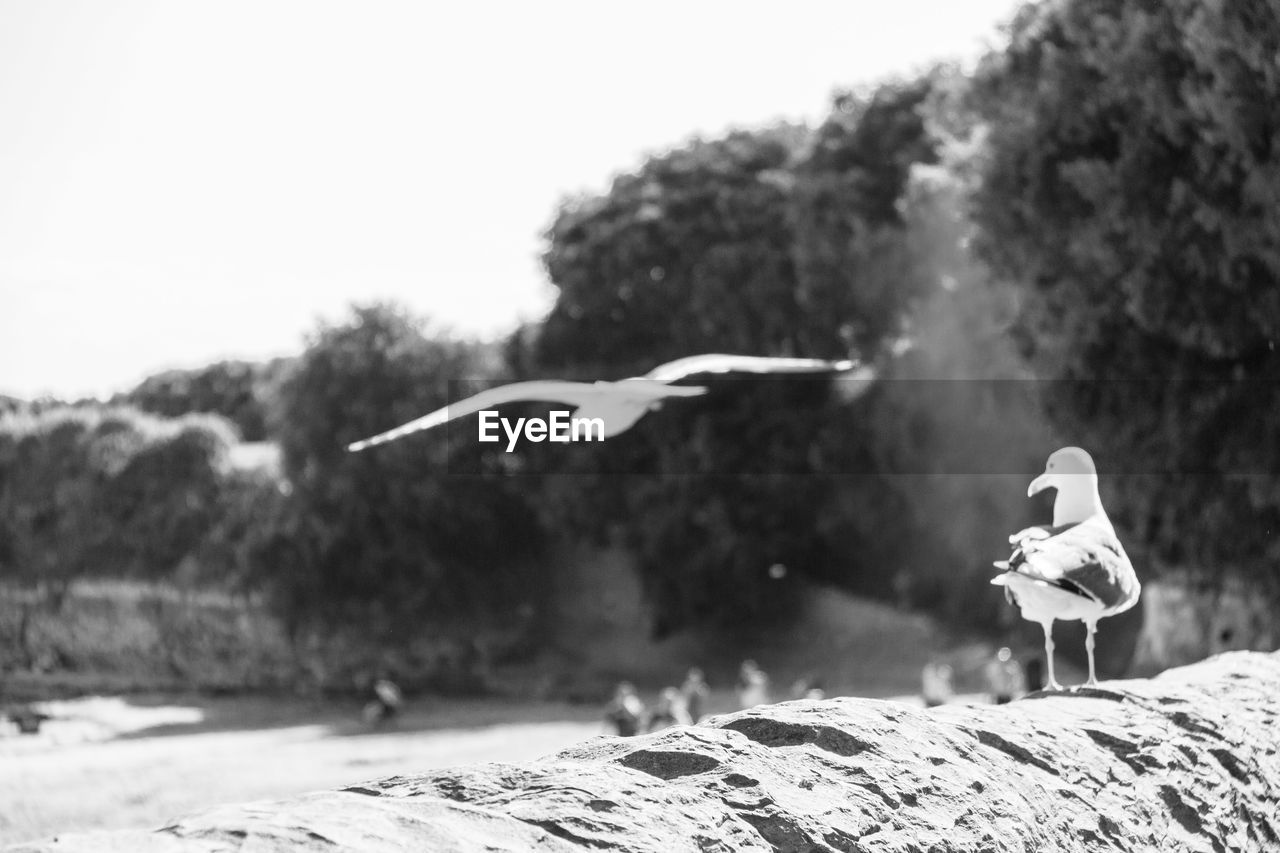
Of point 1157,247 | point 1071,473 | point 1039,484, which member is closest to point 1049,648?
point 1039,484

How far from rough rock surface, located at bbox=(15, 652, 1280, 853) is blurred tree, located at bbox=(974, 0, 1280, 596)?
14.8 meters

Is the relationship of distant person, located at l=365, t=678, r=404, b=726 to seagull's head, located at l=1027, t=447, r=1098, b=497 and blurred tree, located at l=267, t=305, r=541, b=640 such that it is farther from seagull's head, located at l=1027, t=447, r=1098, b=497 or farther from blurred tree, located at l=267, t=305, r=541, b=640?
seagull's head, located at l=1027, t=447, r=1098, b=497

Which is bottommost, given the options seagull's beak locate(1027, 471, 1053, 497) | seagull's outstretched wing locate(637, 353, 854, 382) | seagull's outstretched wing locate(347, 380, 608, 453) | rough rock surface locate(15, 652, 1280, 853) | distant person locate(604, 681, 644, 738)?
distant person locate(604, 681, 644, 738)

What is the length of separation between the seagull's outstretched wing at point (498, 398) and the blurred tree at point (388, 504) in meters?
31.2

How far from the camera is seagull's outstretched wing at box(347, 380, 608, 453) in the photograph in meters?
7.16

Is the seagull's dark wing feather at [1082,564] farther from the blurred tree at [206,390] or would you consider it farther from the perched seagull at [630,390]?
the blurred tree at [206,390]

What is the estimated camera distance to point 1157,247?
843 inches

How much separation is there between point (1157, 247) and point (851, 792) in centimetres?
1805

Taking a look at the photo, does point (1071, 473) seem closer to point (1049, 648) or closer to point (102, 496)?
point (1049, 648)

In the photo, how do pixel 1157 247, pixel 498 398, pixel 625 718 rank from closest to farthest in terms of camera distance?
pixel 498 398, pixel 1157 247, pixel 625 718

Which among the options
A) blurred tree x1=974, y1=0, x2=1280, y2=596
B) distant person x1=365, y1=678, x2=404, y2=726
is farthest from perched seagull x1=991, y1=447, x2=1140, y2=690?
distant person x1=365, y1=678, x2=404, y2=726

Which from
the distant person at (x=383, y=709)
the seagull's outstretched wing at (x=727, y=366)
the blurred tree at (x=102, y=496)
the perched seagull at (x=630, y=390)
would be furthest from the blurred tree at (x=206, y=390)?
the seagull's outstretched wing at (x=727, y=366)

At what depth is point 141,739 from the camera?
33781mm

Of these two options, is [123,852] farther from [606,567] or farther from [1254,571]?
[606,567]
